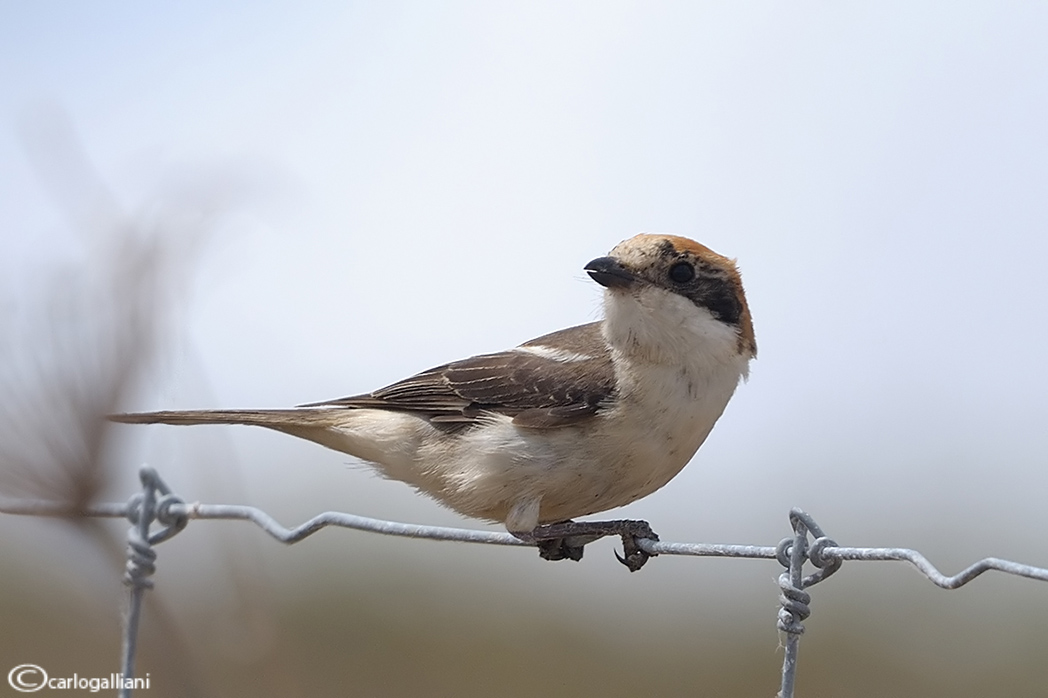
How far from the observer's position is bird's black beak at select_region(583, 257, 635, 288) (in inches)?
145

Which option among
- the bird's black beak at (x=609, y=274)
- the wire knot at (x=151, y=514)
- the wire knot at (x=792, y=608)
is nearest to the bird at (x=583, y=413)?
the bird's black beak at (x=609, y=274)

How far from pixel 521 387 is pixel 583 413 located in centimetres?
38

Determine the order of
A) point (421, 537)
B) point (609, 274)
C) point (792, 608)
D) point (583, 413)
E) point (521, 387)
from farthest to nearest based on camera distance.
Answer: point (521, 387)
point (609, 274)
point (583, 413)
point (421, 537)
point (792, 608)

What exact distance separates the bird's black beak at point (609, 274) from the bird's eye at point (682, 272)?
0.16 meters

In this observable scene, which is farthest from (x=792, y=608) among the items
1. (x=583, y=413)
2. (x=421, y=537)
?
(x=583, y=413)

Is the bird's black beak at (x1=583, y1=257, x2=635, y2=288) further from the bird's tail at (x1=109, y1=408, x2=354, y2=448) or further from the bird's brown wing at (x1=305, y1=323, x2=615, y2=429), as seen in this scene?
the bird's tail at (x1=109, y1=408, x2=354, y2=448)

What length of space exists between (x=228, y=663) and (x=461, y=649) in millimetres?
4320

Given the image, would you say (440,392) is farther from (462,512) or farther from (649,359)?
(649,359)

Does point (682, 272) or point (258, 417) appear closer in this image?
point (682, 272)

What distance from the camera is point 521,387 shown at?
3.85m

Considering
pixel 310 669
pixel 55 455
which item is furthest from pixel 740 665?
pixel 55 455

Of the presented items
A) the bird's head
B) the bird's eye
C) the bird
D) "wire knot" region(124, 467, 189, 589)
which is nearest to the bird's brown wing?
the bird

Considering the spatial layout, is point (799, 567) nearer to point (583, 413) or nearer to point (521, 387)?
point (583, 413)

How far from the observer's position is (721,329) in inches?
147
